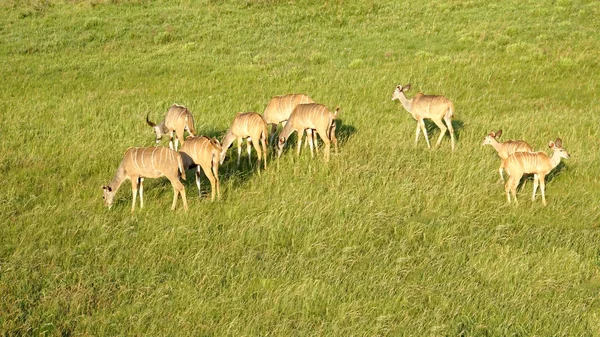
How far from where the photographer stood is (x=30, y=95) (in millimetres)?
17812

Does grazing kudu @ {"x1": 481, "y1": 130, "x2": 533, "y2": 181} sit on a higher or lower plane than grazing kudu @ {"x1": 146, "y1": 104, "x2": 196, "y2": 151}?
lower

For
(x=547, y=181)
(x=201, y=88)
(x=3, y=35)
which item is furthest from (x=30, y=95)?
(x=547, y=181)

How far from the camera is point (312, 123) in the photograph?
39.8 ft

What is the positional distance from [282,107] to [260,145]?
1026 millimetres

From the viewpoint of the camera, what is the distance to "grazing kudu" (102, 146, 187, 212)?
32.0ft

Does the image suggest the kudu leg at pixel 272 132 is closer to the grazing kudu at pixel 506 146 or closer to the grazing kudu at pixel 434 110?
the grazing kudu at pixel 434 110

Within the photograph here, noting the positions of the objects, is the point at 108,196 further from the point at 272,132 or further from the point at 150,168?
the point at 272,132

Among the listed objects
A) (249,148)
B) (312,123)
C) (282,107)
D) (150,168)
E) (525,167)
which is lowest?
(525,167)

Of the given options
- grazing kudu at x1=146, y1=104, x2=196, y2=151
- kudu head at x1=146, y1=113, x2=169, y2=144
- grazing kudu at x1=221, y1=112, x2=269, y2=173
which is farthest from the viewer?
kudu head at x1=146, y1=113, x2=169, y2=144

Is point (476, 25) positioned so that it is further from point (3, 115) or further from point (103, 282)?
point (103, 282)

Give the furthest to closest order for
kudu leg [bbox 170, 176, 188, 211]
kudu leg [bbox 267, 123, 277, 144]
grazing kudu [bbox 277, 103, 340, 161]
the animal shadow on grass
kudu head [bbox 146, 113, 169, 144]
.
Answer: the animal shadow on grass < kudu leg [bbox 267, 123, 277, 144] < kudu head [bbox 146, 113, 169, 144] < grazing kudu [bbox 277, 103, 340, 161] < kudu leg [bbox 170, 176, 188, 211]

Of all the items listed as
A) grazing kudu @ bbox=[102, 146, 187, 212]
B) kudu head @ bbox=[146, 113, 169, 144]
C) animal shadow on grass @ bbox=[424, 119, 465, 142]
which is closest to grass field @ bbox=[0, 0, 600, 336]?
animal shadow on grass @ bbox=[424, 119, 465, 142]

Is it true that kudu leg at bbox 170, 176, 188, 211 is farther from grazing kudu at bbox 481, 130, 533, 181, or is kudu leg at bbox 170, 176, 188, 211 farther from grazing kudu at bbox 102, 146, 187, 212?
grazing kudu at bbox 481, 130, 533, 181

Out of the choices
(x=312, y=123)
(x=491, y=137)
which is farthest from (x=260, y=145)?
(x=491, y=137)
